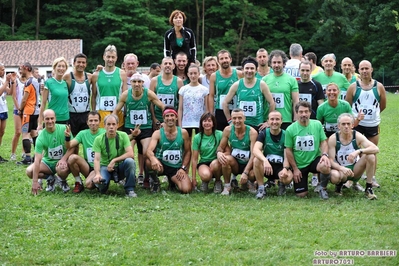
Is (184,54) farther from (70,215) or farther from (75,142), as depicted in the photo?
(70,215)

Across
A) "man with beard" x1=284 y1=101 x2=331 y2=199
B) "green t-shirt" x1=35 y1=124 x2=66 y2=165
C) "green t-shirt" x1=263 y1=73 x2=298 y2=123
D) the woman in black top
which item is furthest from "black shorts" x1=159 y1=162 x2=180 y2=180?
the woman in black top

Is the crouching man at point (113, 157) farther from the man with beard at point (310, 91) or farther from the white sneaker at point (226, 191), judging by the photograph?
the man with beard at point (310, 91)

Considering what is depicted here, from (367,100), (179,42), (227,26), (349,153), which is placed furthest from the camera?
(227,26)

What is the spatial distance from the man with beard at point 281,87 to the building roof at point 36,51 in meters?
39.6

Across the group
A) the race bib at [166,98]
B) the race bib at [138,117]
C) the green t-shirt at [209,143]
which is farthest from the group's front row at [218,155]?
the race bib at [166,98]

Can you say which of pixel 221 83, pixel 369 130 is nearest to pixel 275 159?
pixel 221 83

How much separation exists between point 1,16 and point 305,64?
160ft

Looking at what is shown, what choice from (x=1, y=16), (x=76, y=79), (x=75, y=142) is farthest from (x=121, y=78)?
(x=1, y=16)

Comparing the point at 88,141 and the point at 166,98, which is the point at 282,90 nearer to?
the point at 166,98

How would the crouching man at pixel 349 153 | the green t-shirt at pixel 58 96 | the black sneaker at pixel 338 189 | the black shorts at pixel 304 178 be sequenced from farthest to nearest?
the green t-shirt at pixel 58 96 < the black sneaker at pixel 338 189 < the black shorts at pixel 304 178 < the crouching man at pixel 349 153

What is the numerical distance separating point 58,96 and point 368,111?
4346mm

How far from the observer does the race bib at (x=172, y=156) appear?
8.34 metres

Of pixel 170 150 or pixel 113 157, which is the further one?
pixel 170 150

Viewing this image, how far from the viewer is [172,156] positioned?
27.4ft
